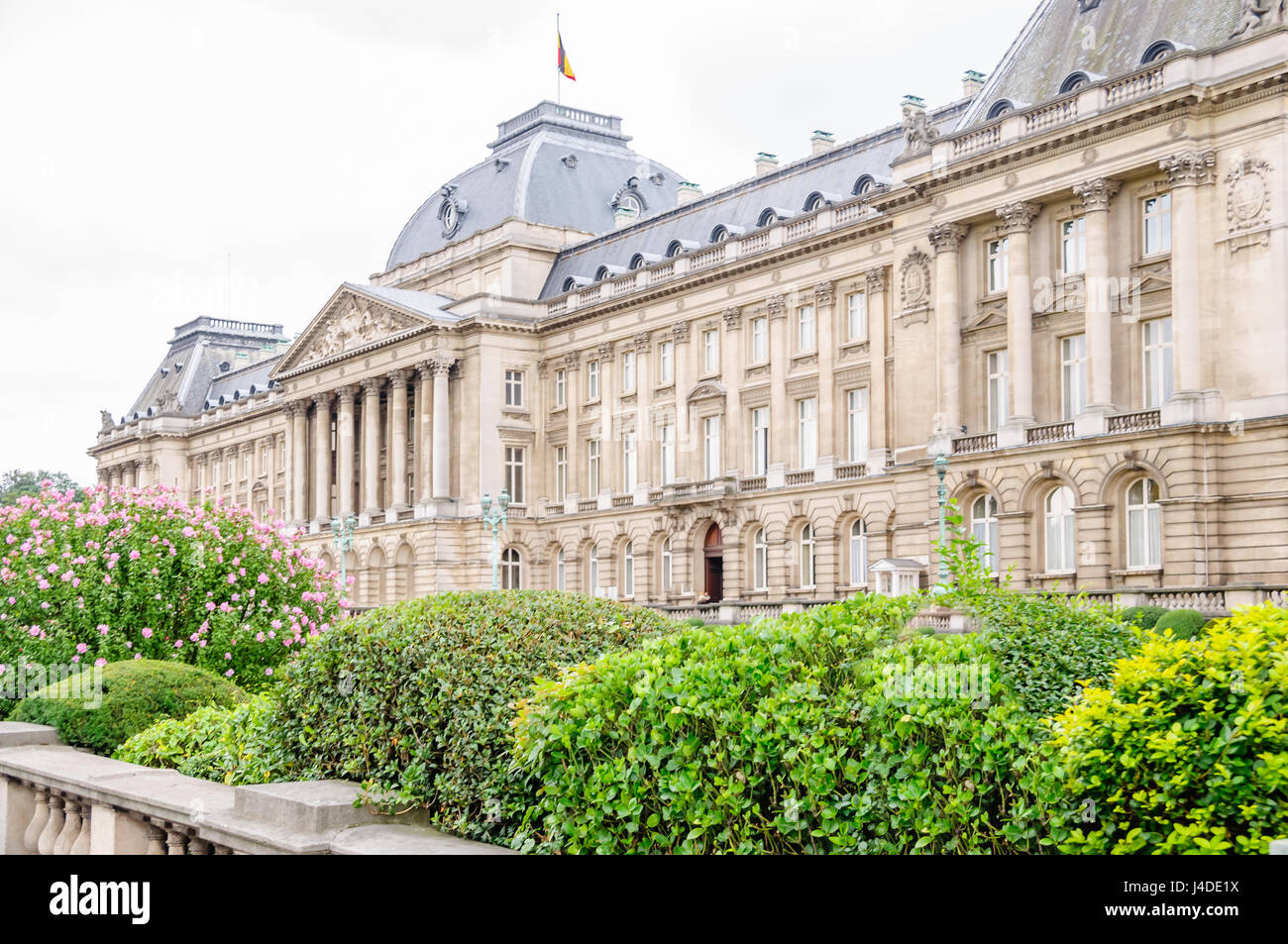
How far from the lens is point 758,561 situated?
6347cm

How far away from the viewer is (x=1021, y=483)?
46.5 metres

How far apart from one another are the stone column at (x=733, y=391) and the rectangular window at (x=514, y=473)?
50.5 feet

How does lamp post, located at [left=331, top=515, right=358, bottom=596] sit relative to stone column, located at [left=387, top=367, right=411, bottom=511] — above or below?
below

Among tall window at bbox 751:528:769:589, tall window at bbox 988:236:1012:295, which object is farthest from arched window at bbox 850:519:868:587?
tall window at bbox 988:236:1012:295

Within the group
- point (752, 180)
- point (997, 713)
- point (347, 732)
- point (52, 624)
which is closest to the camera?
point (997, 713)

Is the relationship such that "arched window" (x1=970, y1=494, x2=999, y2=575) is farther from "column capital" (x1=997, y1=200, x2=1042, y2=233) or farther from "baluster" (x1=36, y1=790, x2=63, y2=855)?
"baluster" (x1=36, y1=790, x2=63, y2=855)

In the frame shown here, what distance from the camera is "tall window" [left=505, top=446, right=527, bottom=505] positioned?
3029 inches

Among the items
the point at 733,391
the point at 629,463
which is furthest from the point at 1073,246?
the point at 629,463

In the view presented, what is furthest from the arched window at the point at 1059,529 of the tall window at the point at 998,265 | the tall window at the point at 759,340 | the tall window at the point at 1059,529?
the tall window at the point at 759,340

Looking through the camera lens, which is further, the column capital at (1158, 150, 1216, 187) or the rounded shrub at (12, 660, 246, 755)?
the column capital at (1158, 150, 1216, 187)

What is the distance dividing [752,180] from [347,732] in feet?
198
